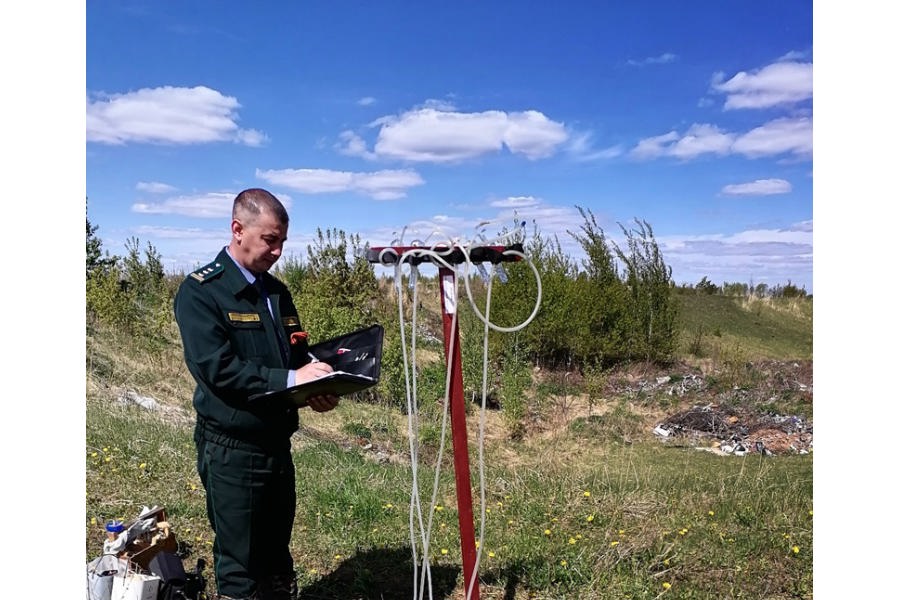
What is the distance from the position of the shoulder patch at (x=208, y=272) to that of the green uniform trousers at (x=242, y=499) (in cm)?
67

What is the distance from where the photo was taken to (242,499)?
3051 millimetres

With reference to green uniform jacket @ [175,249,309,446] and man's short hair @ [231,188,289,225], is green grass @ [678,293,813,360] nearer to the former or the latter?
green uniform jacket @ [175,249,309,446]

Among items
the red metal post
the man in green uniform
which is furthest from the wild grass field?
the man in green uniform

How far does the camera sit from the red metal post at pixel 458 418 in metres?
Result: 2.81

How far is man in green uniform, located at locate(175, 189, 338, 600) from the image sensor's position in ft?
9.42

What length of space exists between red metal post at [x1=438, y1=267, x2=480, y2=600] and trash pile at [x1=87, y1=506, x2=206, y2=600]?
151 centimetres

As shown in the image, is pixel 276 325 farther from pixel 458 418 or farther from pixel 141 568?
pixel 141 568

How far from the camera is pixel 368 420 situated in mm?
10352

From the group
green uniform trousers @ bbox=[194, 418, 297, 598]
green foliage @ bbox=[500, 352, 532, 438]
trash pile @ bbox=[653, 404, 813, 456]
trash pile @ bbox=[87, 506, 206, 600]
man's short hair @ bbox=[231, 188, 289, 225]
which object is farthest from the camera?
green foliage @ bbox=[500, 352, 532, 438]

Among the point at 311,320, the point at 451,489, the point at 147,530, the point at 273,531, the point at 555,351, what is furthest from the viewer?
the point at 555,351

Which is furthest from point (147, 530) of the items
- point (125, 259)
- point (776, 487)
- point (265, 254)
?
point (125, 259)

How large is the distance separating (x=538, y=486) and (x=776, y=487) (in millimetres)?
2204

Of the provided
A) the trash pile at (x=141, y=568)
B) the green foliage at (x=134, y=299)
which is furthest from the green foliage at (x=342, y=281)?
the trash pile at (x=141, y=568)

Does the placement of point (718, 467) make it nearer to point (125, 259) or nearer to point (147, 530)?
point (147, 530)
